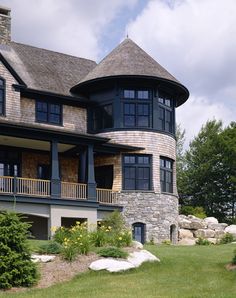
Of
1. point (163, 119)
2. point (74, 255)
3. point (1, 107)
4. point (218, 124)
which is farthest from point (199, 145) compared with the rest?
point (74, 255)

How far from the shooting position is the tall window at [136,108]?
33.2 meters

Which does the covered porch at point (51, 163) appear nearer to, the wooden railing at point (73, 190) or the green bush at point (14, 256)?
the wooden railing at point (73, 190)

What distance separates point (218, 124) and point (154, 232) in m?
28.9

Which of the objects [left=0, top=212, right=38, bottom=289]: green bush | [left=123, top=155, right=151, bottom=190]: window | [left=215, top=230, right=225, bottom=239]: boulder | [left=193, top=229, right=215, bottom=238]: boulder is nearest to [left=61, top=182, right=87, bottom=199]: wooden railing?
[left=123, top=155, right=151, bottom=190]: window

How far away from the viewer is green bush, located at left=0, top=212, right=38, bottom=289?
16828 mm

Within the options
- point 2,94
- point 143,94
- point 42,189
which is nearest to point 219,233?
point 143,94

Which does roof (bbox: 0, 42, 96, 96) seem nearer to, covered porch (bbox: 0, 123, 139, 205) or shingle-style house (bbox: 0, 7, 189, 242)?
shingle-style house (bbox: 0, 7, 189, 242)

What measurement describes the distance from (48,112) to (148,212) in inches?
290

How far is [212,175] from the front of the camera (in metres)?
55.5

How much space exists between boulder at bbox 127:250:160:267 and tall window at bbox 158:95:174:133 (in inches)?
572

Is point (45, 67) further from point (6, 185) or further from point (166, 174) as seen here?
A: point (6, 185)

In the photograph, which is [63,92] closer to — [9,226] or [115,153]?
[115,153]

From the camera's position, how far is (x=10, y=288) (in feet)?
54.8

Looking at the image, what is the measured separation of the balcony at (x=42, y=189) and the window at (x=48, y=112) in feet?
12.3
